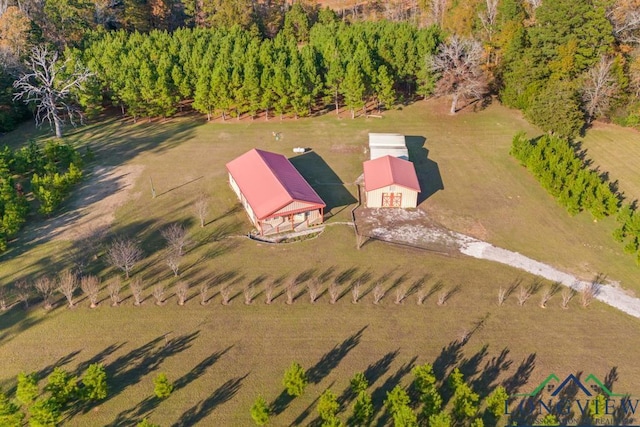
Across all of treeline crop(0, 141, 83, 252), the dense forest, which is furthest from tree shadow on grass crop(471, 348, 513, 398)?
treeline crop(0, 141, 83, 252)

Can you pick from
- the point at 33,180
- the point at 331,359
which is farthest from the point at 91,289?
the point at 33,180

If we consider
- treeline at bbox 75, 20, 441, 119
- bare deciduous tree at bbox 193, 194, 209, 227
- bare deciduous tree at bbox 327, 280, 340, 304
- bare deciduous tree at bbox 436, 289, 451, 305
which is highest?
treeline at bbox 75, 20, 441, 119

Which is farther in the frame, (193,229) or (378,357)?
(193,229)

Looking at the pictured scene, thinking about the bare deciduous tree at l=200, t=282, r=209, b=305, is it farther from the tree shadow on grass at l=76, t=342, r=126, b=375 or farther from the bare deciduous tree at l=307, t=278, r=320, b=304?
the bare deciduous tree at l=307, t=278, r=320, b=304

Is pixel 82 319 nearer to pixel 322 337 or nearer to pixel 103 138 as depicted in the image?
pixel 322 337

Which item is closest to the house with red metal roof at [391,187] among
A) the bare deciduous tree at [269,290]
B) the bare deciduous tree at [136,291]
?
the bare deciduous tree at [269,290]

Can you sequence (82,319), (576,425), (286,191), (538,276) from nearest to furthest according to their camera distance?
1. (576,425)
2. (82,319)
3. (538,276)
4. (286,191)

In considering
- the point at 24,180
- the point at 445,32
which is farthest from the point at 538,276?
the point at 24,180
